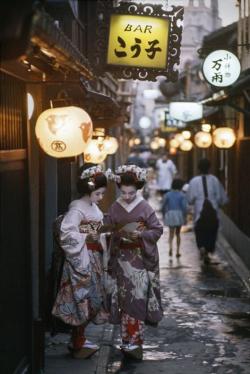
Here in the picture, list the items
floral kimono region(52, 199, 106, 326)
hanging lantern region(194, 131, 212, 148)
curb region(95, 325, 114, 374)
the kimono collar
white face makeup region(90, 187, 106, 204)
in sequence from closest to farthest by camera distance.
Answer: floral kimono region(52, 199, 106, 326) < curb region(95, 325, 114, 374) < white face makeup region(90, 187, 106, 204) < the kimono collar < hanging lantern region(194, 131, 212, 148)

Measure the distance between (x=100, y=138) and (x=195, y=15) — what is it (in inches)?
1851

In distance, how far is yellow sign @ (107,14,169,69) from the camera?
1301 cm

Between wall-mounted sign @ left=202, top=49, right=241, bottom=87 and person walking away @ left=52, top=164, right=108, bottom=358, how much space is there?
7750 mm

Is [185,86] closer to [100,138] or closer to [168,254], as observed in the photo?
[168,254]

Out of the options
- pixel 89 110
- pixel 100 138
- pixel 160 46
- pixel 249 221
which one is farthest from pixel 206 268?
pixel 160 46

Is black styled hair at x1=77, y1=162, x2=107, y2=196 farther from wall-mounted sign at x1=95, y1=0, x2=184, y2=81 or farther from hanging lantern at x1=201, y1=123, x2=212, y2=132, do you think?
hanging lantern at x1=201, y1=123, x2=212, y2=132

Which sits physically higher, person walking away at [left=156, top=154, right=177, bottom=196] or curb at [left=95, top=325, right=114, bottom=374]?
person walking away at [left=156, top=154, right=177, bottom=196]

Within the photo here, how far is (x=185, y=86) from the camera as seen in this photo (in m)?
48.7

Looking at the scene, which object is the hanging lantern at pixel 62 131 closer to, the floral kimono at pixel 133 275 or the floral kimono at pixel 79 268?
the floral kimono at pixel 79 268

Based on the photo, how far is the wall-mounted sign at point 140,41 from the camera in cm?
1296

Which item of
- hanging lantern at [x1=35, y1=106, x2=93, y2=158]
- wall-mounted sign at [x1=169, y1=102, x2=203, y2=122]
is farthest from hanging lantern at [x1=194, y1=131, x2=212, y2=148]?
hanging lantern at [x1=35, y1=106, x2=93, y2=158]

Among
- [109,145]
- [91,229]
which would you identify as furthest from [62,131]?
[109,145]

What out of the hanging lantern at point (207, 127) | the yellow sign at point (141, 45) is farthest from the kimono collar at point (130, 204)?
the hanging lantern at point (207, 127)

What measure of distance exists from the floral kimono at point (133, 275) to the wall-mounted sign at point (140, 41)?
338 cm
